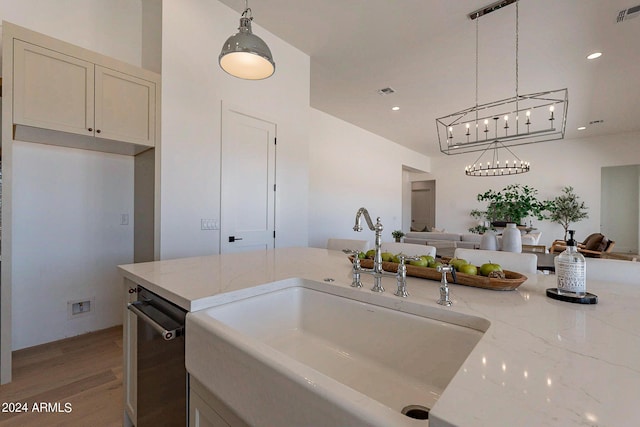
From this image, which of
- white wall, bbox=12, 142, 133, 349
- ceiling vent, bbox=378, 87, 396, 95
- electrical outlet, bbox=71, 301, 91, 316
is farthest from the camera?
ceiling vent, bbox=378, 87, 396, 95

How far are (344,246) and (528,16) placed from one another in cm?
284

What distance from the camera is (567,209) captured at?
6930mm

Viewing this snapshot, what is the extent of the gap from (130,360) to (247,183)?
6.37 ft

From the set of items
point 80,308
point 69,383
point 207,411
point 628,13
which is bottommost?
point 69,383

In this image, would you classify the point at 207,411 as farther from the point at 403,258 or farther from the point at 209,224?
the point at 209,224

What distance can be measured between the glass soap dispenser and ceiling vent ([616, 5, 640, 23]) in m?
3.20

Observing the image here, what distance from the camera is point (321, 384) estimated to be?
0.52m

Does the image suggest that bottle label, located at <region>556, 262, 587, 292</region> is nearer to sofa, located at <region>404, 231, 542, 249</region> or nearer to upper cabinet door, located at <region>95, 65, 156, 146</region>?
upper cabinet door, located at <region>95, 65, 156, 146</region>

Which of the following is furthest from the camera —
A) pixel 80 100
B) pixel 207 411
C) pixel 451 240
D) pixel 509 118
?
pixel 509 118

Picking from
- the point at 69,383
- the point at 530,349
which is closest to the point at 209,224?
the point at 69,383

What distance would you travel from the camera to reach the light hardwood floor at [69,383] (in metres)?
1.62

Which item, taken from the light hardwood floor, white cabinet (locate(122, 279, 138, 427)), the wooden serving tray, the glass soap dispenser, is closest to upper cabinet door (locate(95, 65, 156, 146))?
white cabinet (locate(122, 279, 138, 427))

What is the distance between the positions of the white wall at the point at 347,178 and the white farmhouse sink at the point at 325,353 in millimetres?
3899

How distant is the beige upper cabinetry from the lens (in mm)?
1914
